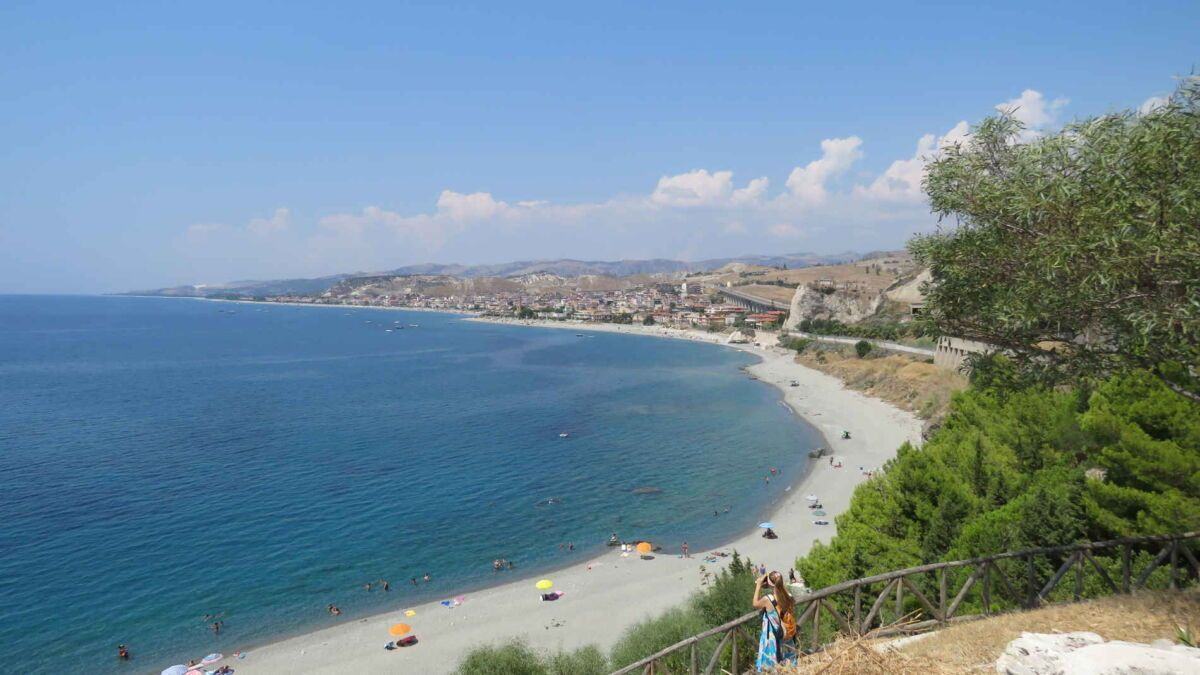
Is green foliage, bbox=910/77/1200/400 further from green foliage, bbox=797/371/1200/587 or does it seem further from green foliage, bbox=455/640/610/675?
green foliage, bbox=455/640/610/675

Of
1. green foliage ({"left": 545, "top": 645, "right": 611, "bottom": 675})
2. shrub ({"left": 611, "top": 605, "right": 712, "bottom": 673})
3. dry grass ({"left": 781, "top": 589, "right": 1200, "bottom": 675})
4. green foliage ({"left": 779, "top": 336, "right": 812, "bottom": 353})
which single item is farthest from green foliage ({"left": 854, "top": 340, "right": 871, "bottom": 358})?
dry grass ({"left": 781, "top": 589, "right": 1200, "bottom": 675})

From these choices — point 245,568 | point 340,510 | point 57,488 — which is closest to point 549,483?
point 340,510

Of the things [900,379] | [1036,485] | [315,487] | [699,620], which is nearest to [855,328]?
[900,379]

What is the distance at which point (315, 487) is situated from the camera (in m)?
36.9

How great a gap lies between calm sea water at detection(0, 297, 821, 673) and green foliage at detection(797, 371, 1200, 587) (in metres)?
14.0

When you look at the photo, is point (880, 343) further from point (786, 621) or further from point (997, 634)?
point (786, 621)

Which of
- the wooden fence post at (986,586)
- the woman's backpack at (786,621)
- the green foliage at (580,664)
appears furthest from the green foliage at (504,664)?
the wooden fence post at (986,586)

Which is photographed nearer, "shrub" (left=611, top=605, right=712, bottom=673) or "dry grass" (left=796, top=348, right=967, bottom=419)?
"shrub" (left=611, top=605, right=712, bottom=673)

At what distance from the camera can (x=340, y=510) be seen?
3334cm

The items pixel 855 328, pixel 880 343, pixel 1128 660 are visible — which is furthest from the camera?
pixel 855 328

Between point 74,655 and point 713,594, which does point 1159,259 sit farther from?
point 74,655

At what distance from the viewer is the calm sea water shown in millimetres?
24469

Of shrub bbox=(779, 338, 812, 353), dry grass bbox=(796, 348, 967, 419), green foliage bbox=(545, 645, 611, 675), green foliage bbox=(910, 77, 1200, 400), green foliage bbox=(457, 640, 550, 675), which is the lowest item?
shrub bbox=(779, 338, 812, 353)

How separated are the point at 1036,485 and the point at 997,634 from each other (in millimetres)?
9175
